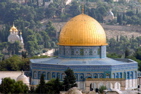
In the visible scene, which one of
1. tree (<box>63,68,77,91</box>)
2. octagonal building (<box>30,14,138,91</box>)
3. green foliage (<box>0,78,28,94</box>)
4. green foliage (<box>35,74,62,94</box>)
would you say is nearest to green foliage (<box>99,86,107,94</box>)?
octagonal building (<box>30,14,138,91</box>)

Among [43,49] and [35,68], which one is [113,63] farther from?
[43,49]

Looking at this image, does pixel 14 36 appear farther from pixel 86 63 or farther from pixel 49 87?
pixel 49 87

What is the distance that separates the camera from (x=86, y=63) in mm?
75625

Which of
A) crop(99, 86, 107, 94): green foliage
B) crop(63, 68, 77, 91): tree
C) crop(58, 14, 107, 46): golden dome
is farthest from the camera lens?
crop(58, 14, 107, 46): golden dome

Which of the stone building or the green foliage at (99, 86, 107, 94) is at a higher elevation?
the stone building

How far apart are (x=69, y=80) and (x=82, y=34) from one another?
794 cm

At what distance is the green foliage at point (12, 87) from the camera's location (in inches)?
A: 2633

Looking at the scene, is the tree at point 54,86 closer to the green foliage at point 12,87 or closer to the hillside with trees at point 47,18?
the green foliage at point 12,87

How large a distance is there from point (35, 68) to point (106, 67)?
5.24 metres

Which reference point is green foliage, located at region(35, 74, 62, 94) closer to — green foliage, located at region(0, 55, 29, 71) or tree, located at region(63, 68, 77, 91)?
tree, located at region(63, 68, 77, 91)

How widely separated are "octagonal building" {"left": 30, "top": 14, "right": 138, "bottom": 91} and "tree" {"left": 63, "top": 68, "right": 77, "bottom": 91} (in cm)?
280

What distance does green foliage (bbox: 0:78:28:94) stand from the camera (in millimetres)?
66875

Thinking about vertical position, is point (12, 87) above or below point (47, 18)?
below

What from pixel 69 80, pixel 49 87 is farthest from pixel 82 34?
pixel 49 87
